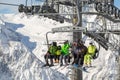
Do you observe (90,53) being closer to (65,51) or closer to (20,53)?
(65,51)

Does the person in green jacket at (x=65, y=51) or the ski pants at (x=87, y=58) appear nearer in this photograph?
the ski pants at (x=87, y=58)

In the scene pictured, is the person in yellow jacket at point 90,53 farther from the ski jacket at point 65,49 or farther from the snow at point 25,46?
the snow at point 25,46

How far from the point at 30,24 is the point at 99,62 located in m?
16.5

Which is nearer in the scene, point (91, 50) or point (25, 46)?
point (91, 50)

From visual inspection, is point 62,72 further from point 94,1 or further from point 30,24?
point 94,1

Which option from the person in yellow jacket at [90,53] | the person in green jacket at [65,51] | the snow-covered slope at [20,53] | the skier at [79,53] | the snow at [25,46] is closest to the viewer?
the skier at [79,53]

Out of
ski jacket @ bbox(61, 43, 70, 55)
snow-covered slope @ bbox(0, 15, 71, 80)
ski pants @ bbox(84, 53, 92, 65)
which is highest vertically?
ski jacket @ bbox(61, 43, 70, 55)

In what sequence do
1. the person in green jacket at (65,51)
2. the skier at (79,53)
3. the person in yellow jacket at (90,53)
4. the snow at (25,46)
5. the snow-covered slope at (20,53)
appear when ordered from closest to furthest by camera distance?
the skier at (79,53) → the person in yellow jacket at (90,53) → the person in green jacket at (65,51) → the snow at (25,46) → the snow-covered slope at (20,53)

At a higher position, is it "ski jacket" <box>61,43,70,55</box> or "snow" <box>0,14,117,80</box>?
"ski jacket" <box>61,43,70,55</box>

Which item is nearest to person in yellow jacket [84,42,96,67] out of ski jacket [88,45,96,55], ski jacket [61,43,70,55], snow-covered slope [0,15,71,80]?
ski jacket [88,45,96,55]

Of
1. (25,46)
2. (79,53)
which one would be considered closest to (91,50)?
(79,53)

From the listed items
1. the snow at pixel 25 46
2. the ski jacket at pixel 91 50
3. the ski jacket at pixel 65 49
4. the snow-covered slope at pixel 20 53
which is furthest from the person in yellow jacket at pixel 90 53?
the snow-covered slope at pixel 20 53

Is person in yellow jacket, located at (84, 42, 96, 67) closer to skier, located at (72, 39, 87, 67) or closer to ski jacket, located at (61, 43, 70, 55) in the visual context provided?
skier, located at (72, 39, 87, 67)

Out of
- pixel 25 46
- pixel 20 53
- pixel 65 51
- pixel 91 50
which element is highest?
pixel 91 50
